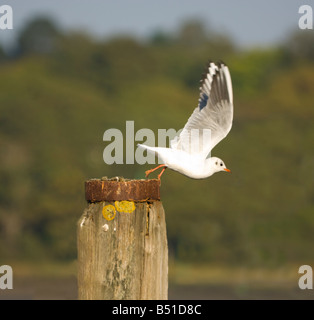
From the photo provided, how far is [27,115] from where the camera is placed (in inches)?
1022

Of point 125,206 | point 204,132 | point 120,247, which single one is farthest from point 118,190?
point 204,132

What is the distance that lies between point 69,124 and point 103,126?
1187mm

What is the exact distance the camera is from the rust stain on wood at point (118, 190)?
374cm

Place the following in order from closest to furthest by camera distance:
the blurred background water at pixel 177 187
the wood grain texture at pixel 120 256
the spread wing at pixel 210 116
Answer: the wood grain texture at pixel 120 256, the spread wing at pixel 210 116, the blurred background water at pixel 177 187

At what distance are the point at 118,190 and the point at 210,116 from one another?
2.19 metres

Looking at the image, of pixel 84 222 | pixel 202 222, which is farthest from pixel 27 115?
pixel 84 222

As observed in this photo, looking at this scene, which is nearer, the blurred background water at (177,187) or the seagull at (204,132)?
the seagull at (204,132)

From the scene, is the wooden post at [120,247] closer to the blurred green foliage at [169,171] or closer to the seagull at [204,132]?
the seagull at [204,132]

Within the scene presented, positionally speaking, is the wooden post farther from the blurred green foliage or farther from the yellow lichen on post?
the blurred green foliage

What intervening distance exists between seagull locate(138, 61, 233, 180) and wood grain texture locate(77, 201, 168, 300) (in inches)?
79.1

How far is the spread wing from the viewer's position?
18.7 ft

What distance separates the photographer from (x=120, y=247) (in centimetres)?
365

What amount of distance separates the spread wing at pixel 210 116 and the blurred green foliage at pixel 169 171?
16083 millimetres

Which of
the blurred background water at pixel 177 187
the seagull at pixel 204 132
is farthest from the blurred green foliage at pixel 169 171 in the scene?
the seagull at pixel 204 132
